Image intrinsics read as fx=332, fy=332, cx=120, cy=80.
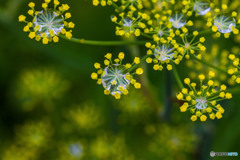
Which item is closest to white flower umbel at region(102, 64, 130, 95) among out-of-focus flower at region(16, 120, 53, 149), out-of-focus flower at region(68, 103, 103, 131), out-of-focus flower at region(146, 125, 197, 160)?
out-of-focus flower at region(146, 125, 197, 160)

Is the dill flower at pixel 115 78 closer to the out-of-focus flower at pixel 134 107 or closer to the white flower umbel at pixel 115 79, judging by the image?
the white flower umbel at pixel 115 79

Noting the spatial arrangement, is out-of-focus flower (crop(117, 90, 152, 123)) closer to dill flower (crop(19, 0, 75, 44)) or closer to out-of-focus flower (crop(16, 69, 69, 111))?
out-of-focus flower (crop(16, 69, 69, 111))

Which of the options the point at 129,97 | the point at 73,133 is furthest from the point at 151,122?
the point at 73,133

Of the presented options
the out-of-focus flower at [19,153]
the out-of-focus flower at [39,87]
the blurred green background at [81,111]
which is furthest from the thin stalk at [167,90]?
the out-of-focus flower at [19,153]

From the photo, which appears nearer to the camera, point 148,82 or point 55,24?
point 55,24

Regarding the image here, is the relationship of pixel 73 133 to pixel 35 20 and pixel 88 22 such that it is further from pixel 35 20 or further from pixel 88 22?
pixel 35 20

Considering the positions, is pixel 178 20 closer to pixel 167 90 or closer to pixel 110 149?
pixel 167 90
